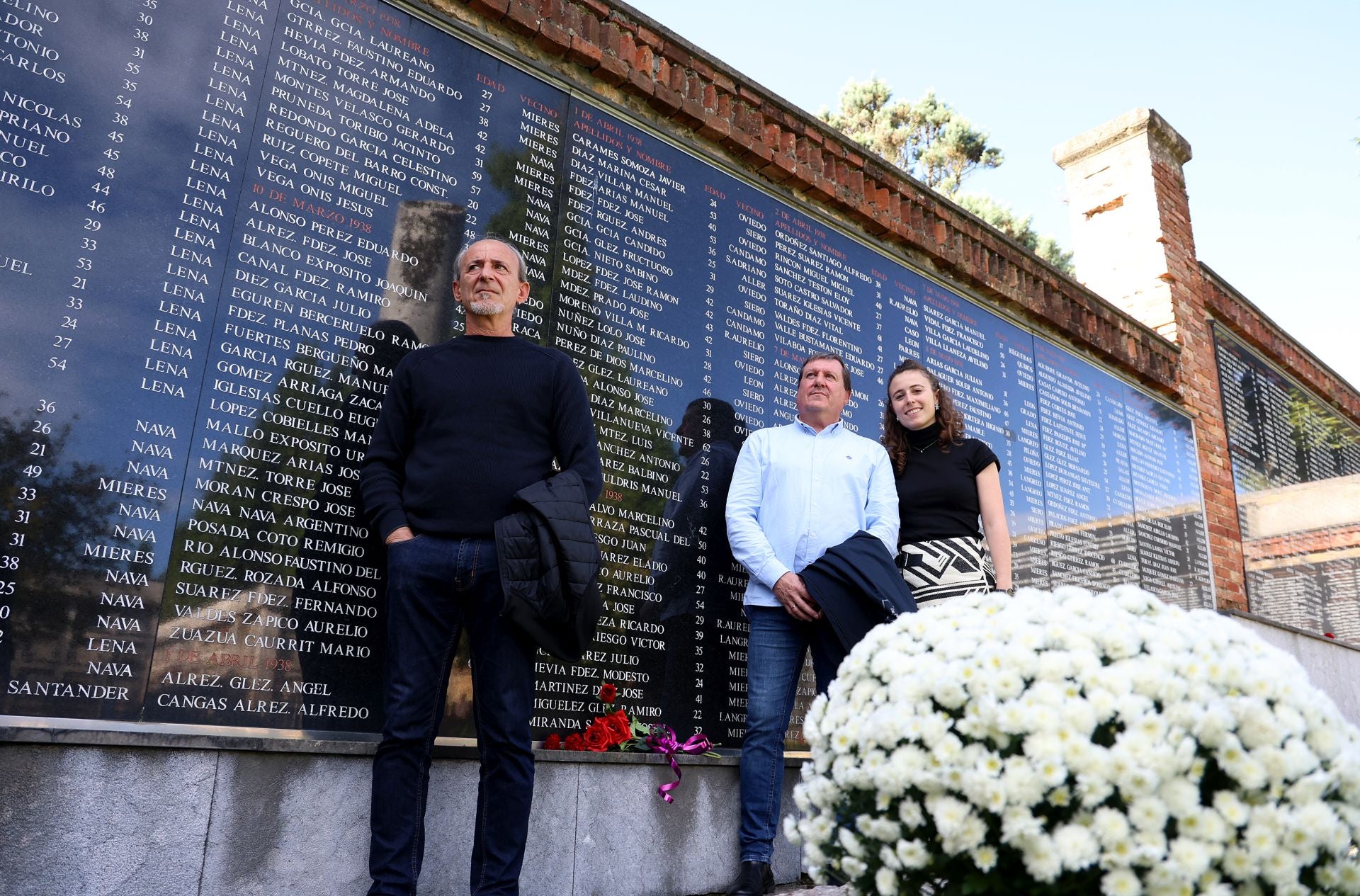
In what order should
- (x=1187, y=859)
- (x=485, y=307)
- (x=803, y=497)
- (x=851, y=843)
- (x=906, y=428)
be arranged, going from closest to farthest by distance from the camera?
1. (x=1187, y=859)
2. (x=851, y=843)
3. (x=485, y=307)
4. (x=803, y=497)
5. (x=906, y=428)

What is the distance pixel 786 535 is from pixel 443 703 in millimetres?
1599

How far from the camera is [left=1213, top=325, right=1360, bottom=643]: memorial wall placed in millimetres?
8922

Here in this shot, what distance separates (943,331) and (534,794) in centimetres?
418

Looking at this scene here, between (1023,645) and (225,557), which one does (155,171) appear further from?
(1023,645)

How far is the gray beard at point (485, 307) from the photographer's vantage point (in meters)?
3.29

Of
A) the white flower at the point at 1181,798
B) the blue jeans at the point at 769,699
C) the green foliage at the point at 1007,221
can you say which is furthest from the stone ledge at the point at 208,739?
the green foliage at the point at 1007,221

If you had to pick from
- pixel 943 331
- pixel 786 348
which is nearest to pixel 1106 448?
pixel 943 331

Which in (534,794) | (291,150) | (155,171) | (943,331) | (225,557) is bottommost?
(534,794)

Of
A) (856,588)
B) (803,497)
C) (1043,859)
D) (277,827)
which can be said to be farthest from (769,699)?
(1043,859)

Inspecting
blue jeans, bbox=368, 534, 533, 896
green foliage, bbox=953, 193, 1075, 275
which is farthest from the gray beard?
green foliage, bbox=953, 193, 1075, 275

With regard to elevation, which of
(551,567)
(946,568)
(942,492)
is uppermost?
(942,492)

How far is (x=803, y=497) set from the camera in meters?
4.01

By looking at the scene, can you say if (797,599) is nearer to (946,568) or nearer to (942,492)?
(946,568)

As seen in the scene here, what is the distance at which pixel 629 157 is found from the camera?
473 cm
